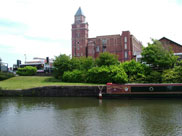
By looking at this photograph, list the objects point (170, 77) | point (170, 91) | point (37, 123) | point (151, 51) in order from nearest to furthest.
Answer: point (37, 123) < point (170, 91) < point (170, 77) < point (151, 51)

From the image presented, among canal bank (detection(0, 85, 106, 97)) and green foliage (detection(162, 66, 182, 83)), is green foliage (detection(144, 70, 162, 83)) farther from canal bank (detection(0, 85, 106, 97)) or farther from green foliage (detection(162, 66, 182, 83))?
canal bank (detection(0, 85, 106, 97))

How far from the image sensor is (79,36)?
3002 inches

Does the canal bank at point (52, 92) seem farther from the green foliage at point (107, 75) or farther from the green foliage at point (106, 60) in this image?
the green foliage at point (106, 60)

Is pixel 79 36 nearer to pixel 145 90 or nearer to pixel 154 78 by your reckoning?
pixel 154 78

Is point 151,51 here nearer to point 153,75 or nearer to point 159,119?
point 153,75

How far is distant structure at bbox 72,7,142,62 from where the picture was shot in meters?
70.1

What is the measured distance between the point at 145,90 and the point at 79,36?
54.0m

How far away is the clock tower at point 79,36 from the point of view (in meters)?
75.2

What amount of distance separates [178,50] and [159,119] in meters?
37.6

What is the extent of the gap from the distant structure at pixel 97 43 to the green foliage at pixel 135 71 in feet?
119

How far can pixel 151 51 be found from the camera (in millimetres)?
33312

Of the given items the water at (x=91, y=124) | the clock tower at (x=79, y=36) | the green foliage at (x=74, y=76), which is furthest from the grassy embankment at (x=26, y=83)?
the clock tower at (x=79, y=36)

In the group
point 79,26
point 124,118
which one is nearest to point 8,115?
point 124,118

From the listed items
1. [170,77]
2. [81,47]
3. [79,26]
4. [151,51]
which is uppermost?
[79,26]
